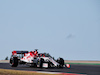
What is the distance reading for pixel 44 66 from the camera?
23.1 meters

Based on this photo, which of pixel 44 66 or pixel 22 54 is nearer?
pixel 44 66

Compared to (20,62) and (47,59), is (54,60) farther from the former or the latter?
(20,62)

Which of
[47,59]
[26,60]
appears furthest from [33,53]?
[47,59]

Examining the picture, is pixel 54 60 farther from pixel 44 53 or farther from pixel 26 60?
pixel 26 60

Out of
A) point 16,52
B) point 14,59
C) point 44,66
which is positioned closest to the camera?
point 44,66

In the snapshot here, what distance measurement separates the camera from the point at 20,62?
85.8ft

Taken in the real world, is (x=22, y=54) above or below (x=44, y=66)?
above

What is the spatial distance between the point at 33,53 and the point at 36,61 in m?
2.21

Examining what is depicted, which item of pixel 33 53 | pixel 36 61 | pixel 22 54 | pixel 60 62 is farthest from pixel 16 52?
pixel 60 62

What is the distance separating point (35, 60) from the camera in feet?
79.8

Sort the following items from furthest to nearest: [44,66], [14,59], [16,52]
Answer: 1. [16,52]
2. [14,59]
3. [44,66]

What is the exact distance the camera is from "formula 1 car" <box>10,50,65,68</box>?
76.0 feet

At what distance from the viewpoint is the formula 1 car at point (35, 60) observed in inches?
912

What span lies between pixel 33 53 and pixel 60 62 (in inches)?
153
